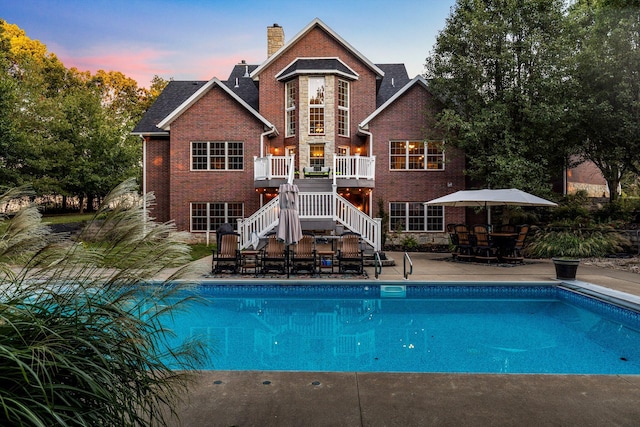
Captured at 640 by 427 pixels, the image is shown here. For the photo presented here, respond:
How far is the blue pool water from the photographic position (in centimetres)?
570

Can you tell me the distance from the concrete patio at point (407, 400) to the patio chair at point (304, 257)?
6837 millimetres

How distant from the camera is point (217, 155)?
19.4m

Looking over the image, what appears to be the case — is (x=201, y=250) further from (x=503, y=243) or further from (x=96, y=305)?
(x=96, y=305)

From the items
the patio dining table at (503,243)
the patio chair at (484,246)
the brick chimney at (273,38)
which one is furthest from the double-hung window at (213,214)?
the patio dining table at (503,243)

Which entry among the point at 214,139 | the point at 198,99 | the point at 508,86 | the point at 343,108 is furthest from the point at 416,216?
the point at 198,99

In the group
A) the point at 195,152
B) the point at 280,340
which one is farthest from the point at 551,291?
the point at 195,152

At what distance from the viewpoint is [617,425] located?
3150mm

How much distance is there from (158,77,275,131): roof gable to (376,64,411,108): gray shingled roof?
6937 mm

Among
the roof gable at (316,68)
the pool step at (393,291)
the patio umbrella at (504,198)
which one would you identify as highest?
the roof gable at (316,68)

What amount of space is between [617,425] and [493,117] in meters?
15.2

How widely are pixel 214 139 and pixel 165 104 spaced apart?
17.5 ft

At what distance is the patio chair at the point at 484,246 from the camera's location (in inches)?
520

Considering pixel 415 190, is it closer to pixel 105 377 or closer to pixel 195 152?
pixel 195 152

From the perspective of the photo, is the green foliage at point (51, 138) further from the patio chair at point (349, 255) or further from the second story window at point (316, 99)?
the patio chair at point (349, 255)
